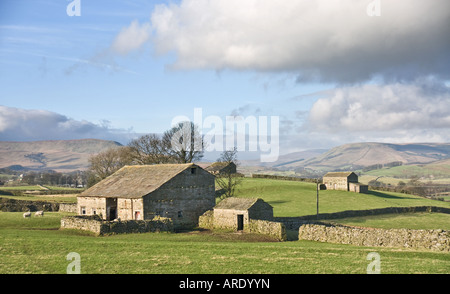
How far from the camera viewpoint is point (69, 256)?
19547mm

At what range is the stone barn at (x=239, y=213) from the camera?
39.5m

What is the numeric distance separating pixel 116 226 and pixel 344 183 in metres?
60.1

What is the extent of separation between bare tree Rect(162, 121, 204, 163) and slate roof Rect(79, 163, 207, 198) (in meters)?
25.6

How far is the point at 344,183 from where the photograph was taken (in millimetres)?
84312

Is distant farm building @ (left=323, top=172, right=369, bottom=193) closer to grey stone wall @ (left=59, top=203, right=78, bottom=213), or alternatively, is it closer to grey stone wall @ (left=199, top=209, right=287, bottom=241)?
grey stone wall @ (left=199, top=209, right=287, bottom=241)

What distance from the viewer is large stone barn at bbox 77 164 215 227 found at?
136 ft

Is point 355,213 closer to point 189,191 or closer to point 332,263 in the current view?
point 189,191

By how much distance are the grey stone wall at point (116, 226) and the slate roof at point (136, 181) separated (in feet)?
18.0

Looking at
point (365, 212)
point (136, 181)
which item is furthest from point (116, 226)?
point (365, 212)

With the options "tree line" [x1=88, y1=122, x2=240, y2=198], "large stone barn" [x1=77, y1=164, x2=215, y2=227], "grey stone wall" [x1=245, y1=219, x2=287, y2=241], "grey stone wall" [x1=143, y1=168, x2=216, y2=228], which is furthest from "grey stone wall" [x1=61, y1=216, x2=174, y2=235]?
"tree line" [x1=88, y1=122, x2=240, y2=198]

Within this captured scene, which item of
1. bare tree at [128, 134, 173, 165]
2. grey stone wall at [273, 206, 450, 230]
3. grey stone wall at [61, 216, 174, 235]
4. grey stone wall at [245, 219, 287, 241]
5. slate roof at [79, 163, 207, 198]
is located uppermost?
bare tree at [128, 134, 173, 165]

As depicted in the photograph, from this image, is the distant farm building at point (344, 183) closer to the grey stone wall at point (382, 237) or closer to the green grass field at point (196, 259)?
the grey stone wall at point (382, 237)

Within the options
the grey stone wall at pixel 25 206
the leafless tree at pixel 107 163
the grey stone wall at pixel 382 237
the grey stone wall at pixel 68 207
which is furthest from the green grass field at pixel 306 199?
the grey stone wall at pixel 25 206
